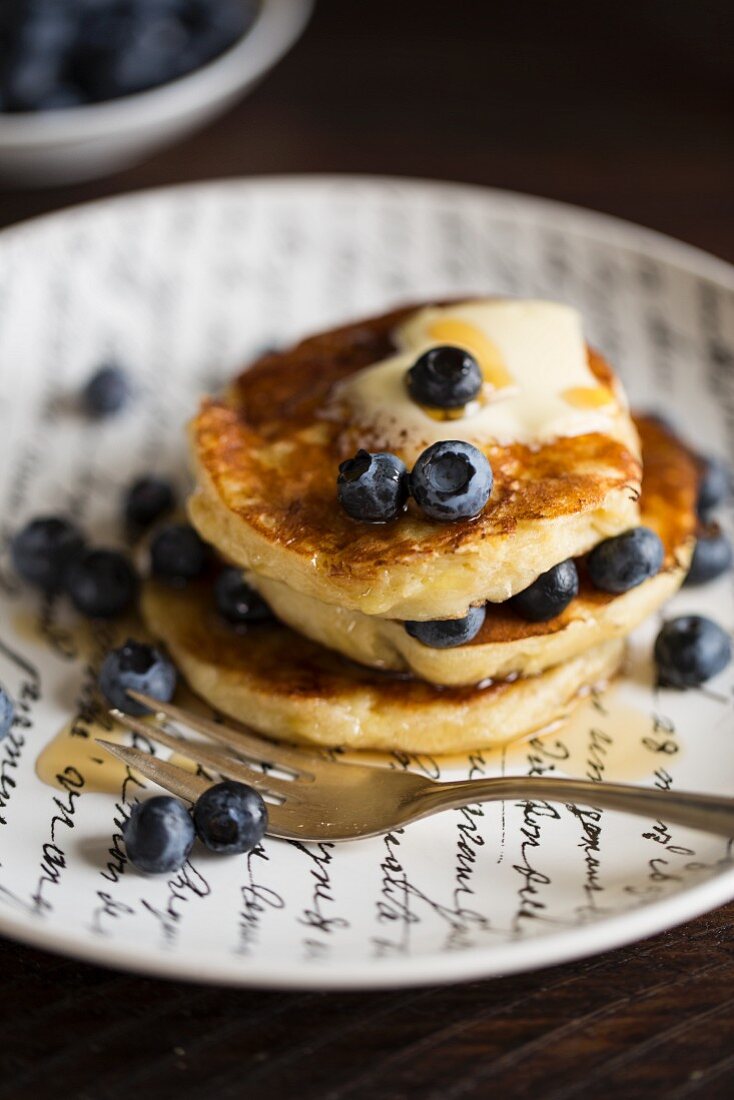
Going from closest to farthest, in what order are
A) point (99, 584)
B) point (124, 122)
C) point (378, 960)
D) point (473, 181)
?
point (378, 960)
point (99, 584)
point (124, 122)
point (473, 181)

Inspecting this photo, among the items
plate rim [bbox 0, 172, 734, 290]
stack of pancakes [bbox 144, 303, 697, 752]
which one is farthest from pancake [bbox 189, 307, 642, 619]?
plate rim [bbox 0, 172, 734, 290]

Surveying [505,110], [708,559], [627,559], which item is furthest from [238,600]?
[505,110]

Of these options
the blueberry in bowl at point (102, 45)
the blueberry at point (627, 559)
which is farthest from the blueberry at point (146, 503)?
the blueberry in bowl at point (102, 45)

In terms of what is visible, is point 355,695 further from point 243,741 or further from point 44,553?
point 44,553

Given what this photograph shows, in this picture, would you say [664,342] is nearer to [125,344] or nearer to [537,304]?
[537,304]

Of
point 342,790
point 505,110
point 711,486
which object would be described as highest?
point 505,110

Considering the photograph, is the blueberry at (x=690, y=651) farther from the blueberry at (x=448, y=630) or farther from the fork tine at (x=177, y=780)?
the fork tine at (x=177, y=780)

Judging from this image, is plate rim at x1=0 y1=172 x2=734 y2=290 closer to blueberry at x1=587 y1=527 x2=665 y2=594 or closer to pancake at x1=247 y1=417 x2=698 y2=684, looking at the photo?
pancake at x1=247 y1=417 x2=698 y2=684
